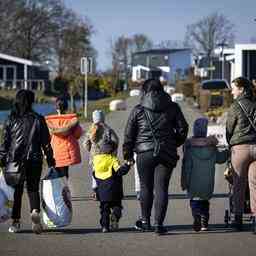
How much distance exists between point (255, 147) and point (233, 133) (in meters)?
0.30

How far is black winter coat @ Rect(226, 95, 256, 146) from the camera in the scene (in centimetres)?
883

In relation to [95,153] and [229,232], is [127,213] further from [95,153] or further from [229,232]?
[229,232]

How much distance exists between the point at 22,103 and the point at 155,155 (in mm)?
1657

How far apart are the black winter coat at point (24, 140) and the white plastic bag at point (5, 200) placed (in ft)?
1.12

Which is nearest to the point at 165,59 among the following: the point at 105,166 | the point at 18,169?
the point at 105,166

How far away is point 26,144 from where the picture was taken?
8836mm

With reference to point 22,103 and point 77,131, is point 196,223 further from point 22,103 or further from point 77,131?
point 77,131

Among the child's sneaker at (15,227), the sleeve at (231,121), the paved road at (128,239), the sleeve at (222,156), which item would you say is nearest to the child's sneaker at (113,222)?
the paved road at (128,239)

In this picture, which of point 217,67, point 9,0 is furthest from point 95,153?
point 9,0

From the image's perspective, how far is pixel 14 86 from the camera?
69.1 meters

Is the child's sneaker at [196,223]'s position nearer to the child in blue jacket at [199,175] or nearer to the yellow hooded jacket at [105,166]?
the child in blue jacket at [199,175]

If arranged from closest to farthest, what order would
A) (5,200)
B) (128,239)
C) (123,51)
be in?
(128,239)
(5,200)
(123,51)

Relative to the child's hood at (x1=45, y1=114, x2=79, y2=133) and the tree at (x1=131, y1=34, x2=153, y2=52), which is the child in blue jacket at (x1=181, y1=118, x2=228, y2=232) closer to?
the child's hood at (x1=45, y1=114, x2=79, y2=133)

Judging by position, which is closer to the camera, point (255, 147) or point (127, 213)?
point (255, 147)
